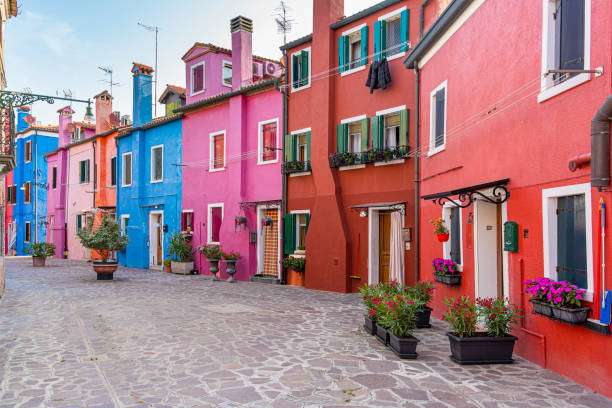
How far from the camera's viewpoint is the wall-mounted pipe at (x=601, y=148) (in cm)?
511

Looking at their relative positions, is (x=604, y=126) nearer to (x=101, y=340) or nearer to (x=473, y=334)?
(x=473, y=334)

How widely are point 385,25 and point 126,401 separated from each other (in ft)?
39.7

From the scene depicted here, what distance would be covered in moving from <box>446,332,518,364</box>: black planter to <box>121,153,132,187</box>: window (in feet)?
71.8

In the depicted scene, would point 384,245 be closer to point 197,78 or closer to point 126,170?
point 197,78

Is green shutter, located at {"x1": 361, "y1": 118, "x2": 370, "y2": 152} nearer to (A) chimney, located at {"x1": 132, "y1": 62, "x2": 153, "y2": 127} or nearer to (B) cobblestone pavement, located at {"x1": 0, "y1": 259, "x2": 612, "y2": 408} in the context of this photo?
(B) cobblestone pavement, located at {"x1": 0, "y1": 259, "x2": 612, "y2": 408}

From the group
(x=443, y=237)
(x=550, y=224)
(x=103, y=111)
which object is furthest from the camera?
(x=103, y=111)

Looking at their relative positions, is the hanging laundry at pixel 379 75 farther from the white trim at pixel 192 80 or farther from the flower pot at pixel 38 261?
the flower pot at pixel 38 261

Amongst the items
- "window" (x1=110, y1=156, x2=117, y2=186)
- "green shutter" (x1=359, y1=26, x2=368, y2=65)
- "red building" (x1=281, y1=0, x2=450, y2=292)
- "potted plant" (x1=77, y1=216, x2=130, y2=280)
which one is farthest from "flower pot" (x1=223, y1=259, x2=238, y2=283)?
"window" (x1=110, y1=156, x2=117, y2=186)

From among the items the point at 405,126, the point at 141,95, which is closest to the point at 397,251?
the point at 405,126

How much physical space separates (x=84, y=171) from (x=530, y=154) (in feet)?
93.5

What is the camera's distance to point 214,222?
20.1 meters

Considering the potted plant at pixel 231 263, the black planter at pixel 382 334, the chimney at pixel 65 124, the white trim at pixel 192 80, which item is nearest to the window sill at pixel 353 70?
the potted plant at pixel 231 263

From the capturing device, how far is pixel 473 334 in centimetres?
672

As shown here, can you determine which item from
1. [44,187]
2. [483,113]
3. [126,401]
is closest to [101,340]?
[126,401]
